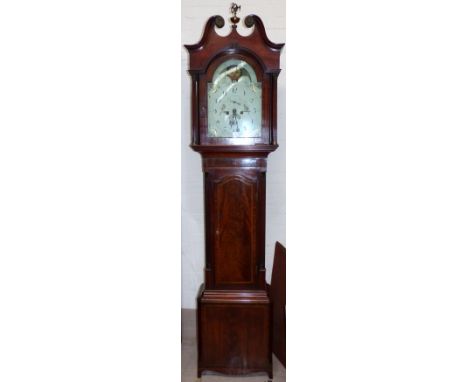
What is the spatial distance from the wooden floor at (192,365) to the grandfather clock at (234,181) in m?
0.04

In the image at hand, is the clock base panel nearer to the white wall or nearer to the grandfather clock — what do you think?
the grandfather clock

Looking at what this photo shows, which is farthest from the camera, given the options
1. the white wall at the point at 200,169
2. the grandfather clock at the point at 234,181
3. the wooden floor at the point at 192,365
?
the white wall at the point at 200,169

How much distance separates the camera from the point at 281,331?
5.65 feet

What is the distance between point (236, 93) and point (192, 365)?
115 cm

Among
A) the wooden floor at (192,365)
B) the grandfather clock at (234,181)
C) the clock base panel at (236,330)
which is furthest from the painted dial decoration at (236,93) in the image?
the wooden floor at (192,365)

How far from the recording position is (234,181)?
1.53 m

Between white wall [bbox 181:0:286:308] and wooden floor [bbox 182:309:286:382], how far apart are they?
0.28 ft

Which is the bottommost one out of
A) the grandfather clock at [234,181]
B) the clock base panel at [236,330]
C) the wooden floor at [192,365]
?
the wooden floor at [192,365]

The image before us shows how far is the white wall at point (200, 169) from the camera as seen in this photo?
6.11 ft

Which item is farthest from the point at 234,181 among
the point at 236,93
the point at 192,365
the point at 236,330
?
the point at 192,365

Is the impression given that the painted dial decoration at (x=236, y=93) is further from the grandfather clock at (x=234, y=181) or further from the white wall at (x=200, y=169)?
the white wall at (x=200, y=169)

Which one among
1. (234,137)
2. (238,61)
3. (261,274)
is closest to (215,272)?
(261,274)

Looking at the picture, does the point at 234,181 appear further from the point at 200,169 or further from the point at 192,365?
the point at 192,365

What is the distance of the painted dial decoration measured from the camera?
149cm
